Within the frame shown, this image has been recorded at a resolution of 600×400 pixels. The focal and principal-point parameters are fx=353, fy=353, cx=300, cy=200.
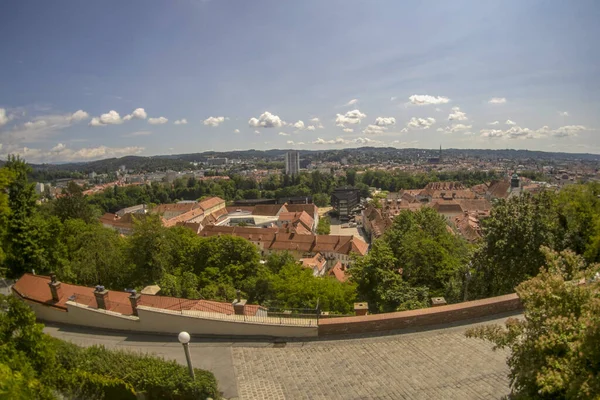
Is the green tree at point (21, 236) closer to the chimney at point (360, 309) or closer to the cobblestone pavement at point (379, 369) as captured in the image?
the cobblestone pavement at point (379, 369)

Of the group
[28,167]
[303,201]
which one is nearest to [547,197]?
[28,167]

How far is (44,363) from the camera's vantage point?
8.08m

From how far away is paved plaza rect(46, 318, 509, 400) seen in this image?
7988mm

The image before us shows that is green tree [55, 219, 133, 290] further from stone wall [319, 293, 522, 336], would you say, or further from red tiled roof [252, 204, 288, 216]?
red tiled roof [252, 204, 288, 216]

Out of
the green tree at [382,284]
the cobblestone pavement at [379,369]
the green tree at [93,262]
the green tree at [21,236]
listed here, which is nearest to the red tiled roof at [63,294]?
the green tree at [93,262]

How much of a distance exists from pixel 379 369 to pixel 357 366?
544 millimetres

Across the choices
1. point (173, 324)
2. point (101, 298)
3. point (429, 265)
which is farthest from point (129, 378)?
point (429, 265)

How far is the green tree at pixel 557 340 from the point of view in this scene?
15.7 ft

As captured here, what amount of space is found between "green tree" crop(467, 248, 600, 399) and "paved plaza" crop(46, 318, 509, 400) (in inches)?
93.2

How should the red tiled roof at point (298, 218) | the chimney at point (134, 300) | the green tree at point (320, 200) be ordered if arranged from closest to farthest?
1. the chimney at point (134, 300)
2. the red tiled roof at point (298, 218)
3. the green tree at point (320, 200)

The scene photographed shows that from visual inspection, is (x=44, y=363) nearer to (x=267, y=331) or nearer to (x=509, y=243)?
(x=267, y=331)

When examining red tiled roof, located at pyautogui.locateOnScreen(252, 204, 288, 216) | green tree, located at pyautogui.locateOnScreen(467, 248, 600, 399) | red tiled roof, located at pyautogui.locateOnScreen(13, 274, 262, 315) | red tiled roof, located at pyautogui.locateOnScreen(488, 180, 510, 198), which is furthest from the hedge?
red tiled roof, located at pyautogui.locateOnScreen(488, 180, 510, 198)

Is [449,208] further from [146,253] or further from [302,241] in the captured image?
[146,253]

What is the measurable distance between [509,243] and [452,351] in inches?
270
